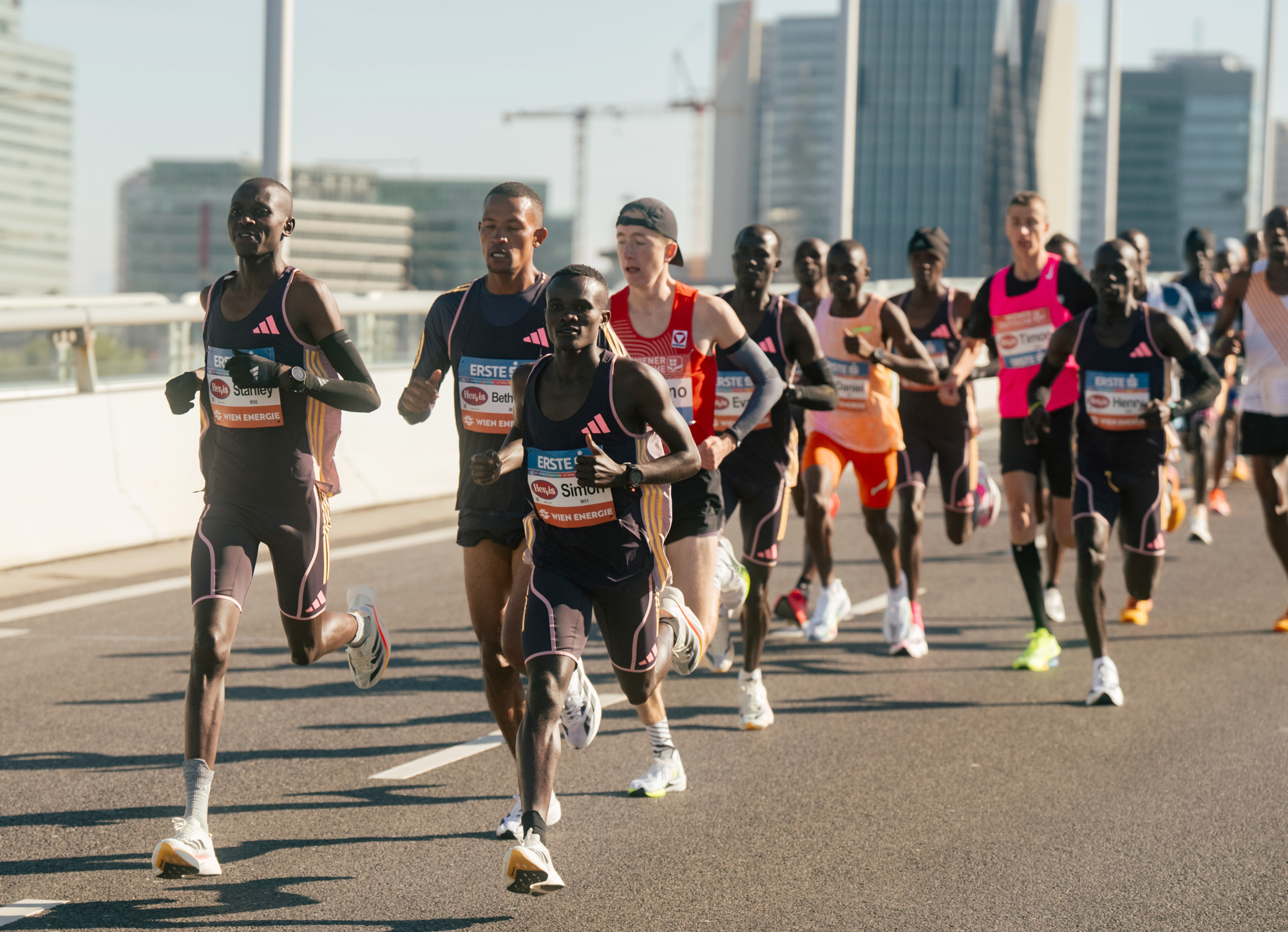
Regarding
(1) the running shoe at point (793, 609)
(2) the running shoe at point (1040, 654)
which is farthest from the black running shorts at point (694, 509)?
(1) the running shoe at point (793, 609)

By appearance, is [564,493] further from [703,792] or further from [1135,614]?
[1135,614]

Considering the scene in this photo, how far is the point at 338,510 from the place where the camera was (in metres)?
13.3

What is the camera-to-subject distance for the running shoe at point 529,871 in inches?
177

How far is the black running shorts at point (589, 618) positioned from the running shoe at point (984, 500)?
202 inches

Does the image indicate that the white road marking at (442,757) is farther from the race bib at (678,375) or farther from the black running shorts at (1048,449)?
the black running shorts at (1048,449)

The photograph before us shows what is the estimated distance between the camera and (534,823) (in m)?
4.68

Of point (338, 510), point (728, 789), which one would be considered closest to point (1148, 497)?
point (728, 789)

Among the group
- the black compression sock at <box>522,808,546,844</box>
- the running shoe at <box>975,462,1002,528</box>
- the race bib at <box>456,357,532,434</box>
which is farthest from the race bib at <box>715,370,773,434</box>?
the running shoe at <box>975,462,1002,528</box>

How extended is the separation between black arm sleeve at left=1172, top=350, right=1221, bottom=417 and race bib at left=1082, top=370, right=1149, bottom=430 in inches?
7.5

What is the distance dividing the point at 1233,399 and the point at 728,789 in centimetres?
1059

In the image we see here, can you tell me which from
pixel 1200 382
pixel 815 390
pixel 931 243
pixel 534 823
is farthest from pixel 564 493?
pixel 931 243

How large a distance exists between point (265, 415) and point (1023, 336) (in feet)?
16.1

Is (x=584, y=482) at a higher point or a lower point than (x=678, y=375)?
lower

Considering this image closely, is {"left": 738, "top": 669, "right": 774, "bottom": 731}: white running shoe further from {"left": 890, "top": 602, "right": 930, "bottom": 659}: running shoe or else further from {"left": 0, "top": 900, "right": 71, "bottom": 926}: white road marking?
{"left": 0, "top": 900, "right": 71, "bottom": 926}: white road marking
